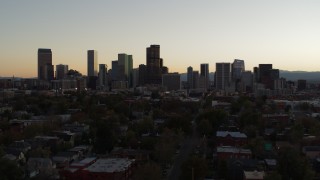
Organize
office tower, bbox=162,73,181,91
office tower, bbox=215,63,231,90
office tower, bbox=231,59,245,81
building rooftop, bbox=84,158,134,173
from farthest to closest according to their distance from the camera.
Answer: office tower, bbox=231,59,245,81 → office tower, bbox=162,73,181,91 → office tower, bbox=215,63,231,90 → building rooftop, bbox=84,158,134,173

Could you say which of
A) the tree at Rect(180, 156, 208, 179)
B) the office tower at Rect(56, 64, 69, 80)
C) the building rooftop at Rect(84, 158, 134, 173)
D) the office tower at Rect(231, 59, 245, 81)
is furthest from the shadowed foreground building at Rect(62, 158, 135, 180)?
the office tower at Rect(56, 64, 69, 80)

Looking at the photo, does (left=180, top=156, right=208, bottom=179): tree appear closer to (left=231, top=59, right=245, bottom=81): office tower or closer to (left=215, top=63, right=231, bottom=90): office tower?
(left=215, top=63, right=231, bottom=90): office tower

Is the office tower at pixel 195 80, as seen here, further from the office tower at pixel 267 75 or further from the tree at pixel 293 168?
the tree at pixel 293 168

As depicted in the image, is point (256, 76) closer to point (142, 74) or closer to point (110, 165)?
point (142, 74)

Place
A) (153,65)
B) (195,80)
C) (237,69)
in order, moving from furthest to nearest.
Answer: (237,69), (195,80), (153,65)

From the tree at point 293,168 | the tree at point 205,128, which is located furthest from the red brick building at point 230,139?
the tree at point 293,168

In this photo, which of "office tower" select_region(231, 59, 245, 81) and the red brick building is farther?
"office tower" select_region(231, 59, 245, 81)

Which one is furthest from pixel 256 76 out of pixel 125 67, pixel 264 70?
pixel 125 67
